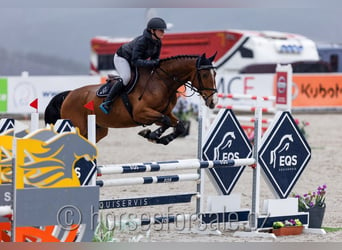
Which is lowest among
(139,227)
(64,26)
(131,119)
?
(139,227)

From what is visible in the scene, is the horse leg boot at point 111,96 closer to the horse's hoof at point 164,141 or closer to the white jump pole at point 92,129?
the horse's hoof at point 164,141

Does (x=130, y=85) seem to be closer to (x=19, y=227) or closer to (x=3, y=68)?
(x=19, y=227)

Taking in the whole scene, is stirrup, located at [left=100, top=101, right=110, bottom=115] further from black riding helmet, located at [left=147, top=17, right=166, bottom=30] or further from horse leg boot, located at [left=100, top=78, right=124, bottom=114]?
black riding helmet, located at [left=147, top=17, right=166, bottom=30]

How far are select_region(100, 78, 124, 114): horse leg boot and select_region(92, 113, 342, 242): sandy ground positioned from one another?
0.86m

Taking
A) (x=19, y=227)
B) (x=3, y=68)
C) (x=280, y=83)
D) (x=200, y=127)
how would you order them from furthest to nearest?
(x=3, y=68) → (x=280, y=83) → (x=200, y=127) → (x=19, y=227)

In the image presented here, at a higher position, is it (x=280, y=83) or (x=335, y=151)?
(x=280, y=83)

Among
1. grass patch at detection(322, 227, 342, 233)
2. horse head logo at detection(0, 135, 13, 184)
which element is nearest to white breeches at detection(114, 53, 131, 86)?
grass patch at detection(322, 227, 342, 233)

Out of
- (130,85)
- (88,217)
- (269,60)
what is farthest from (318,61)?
(88,217)

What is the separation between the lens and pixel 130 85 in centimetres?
733

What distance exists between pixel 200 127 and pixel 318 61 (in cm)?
1680

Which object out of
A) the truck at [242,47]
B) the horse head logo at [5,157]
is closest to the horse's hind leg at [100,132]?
the horse head logo at [5,157]

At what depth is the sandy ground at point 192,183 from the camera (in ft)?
20.0

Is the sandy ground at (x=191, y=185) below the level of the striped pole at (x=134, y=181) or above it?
below

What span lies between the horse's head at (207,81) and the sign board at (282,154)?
2.34 feet
